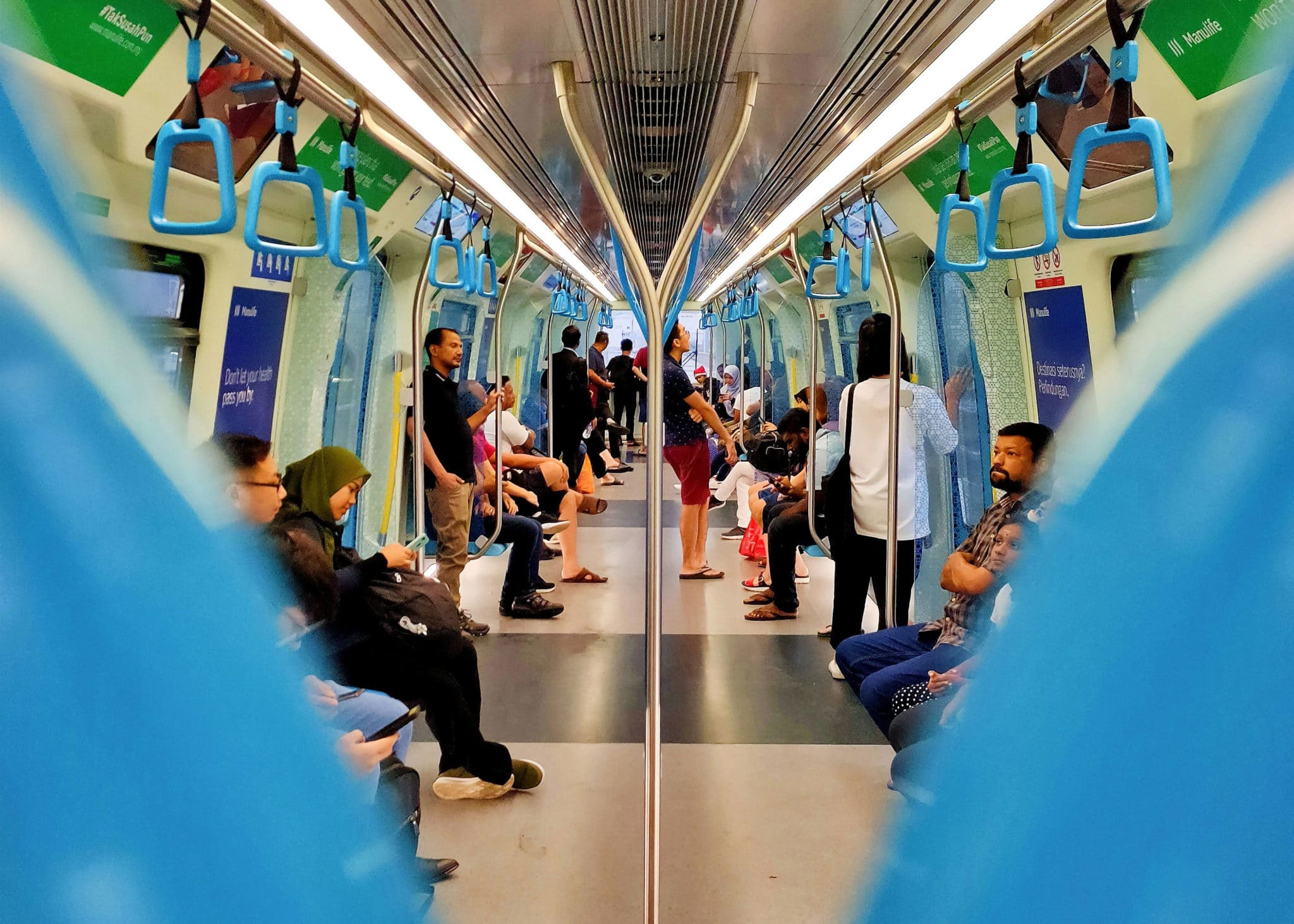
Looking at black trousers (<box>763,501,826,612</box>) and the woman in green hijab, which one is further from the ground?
the woman in green hijab

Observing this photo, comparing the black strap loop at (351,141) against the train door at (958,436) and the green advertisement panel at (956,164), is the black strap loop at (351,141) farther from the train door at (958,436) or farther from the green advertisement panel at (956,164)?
the train door at (958,436)

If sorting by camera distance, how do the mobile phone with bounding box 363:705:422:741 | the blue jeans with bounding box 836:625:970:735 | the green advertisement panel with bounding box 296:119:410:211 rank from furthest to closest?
the blue jeans with bounding box 836:625:970:735 → the green advertisement panel with bounding box 296:119:410:211 → the mobile phone with bounding box 363:705:422:741

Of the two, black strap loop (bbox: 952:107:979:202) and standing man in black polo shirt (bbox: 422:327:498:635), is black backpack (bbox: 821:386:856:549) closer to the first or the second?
black strap loop (bbox: 952:107:979:202)

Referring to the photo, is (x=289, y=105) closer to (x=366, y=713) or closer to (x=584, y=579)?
(x=366, y=713)

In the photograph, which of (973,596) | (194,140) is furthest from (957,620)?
(194,140)

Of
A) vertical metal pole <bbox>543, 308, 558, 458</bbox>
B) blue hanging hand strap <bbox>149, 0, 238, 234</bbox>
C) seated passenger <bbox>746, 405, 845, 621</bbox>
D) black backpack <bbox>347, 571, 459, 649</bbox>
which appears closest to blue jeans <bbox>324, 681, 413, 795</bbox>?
black backpack <bbox>347, 571, 459, 649</bbox>

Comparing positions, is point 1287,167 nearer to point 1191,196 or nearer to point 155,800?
point 1191,196

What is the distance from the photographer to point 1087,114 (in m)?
2.02

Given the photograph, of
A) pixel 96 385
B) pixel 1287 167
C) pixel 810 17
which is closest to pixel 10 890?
pixel 96 385

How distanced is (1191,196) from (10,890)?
4.18 ft

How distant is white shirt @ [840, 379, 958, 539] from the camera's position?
2652 millimetres

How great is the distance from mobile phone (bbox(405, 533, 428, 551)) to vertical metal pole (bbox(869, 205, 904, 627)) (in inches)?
60.9

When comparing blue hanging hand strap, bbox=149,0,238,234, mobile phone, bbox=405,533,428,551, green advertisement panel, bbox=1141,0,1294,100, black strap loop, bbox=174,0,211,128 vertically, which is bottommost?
mobile phone, bbox=405,533,428,551

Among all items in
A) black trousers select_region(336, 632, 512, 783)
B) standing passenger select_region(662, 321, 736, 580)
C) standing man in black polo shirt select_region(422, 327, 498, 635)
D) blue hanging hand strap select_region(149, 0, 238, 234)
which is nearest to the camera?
blue hanging hand strap select_region(149, 0, 238, 234)
